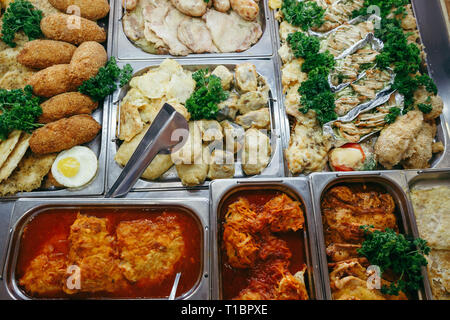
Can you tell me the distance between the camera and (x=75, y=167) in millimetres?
2854

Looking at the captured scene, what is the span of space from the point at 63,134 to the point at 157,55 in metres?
1.32

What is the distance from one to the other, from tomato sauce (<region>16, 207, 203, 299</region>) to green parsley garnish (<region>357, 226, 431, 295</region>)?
1373 millimetres

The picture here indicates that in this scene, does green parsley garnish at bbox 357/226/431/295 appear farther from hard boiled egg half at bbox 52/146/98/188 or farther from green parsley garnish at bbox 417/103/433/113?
hard boiled egg half at bbox 52/146/98/188

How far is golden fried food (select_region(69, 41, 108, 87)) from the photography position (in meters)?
2.97

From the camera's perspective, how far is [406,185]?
8.57 feet

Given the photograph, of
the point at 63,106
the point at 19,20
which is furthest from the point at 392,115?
the point at 19,20

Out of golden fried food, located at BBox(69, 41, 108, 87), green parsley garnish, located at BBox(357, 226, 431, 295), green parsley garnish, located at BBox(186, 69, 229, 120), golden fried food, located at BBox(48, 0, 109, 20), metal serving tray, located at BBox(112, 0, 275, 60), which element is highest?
golden fried food, located at BBox(48, 0, 109, 20)

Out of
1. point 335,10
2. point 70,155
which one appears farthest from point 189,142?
point 335,10

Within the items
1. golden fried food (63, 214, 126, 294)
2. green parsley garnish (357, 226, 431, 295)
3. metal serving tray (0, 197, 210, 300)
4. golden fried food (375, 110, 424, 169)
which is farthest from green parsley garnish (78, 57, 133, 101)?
green parsley garnish (357, 226, 431, 295)

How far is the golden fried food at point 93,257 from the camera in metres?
2.30

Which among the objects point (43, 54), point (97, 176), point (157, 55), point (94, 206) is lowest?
point (94, 206)

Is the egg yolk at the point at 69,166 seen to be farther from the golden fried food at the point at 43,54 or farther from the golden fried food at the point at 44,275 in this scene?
the golden fried food at the point at 43,54

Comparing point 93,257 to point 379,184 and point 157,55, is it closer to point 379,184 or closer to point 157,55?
point 157,55
